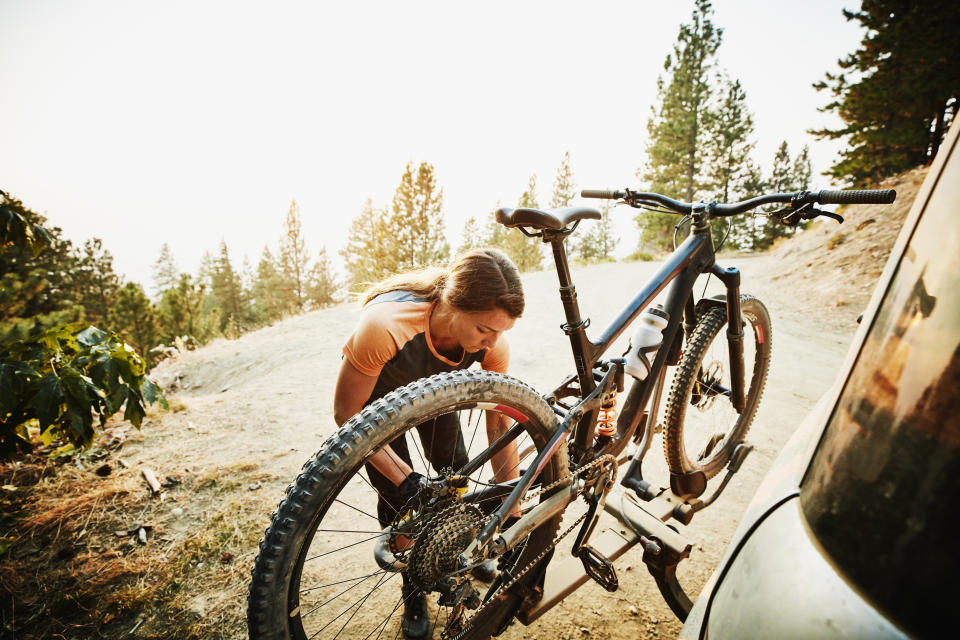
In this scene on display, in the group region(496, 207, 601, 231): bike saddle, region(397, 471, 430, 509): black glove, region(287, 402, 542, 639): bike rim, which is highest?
region(496, 207, 601, 231): bike saddle

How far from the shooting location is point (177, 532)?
100 inches

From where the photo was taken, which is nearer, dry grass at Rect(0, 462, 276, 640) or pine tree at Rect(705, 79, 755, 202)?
dry grass at Rect(0, 462, 276, 640)

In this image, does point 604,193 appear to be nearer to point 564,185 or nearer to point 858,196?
point 858,196

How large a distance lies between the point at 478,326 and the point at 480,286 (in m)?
0.18

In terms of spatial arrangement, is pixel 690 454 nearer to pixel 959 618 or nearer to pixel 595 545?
pixel 595 545

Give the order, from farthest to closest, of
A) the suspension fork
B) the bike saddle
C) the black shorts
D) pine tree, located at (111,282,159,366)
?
1. pine tree, located at (111,282,159,366)
2. the suspension fork
3. the black shorts
4. the bike saddle

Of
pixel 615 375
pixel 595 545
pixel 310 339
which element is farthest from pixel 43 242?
pixel 310 339

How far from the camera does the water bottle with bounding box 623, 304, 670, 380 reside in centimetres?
194

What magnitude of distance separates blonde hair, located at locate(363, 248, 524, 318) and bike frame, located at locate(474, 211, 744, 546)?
0.23m

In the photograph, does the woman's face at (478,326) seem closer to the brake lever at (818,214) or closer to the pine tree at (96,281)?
the brake lever at (818,214)

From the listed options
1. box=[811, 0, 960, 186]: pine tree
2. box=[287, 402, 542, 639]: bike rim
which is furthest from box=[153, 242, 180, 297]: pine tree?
box=[811, 0, 960, 186]: pine tree

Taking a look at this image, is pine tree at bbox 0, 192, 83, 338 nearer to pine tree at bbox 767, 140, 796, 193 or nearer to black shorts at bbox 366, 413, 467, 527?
black shorts at bbox 366, 413, 467, 527

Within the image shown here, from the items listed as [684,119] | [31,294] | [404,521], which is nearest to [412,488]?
[404,521]

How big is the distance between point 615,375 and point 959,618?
1350 millimetres
